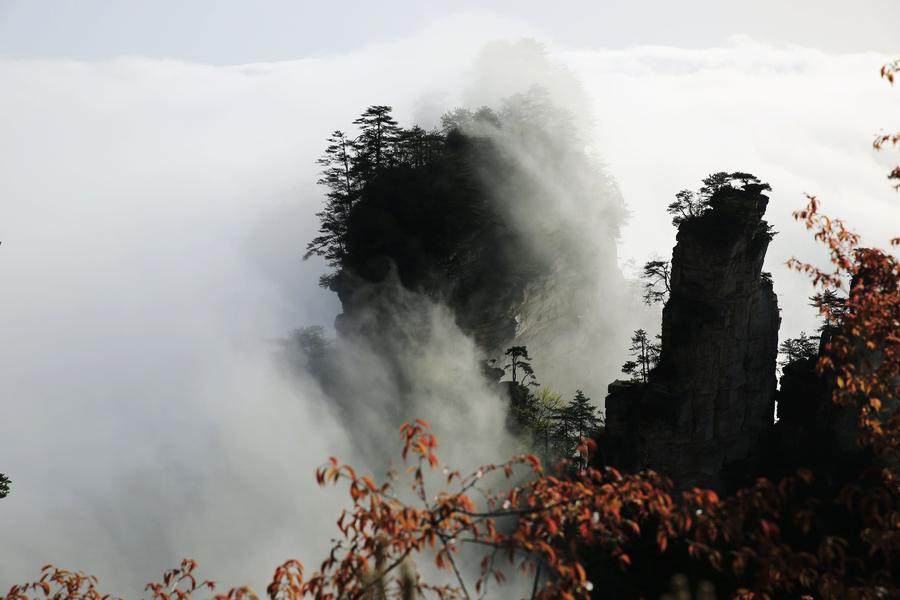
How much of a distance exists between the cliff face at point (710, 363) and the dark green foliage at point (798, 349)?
15.0 feet

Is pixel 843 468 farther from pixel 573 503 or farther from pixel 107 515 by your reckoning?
pixel 107 515

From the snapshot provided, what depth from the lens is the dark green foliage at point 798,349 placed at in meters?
46.8

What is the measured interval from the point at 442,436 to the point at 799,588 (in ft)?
90.6

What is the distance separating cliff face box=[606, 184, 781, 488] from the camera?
38.8 meters

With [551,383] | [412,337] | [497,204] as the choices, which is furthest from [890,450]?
[551,383]

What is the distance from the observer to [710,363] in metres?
40.9

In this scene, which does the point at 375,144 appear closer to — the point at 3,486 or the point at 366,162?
the point at 366,162

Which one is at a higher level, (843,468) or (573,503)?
(843,468)

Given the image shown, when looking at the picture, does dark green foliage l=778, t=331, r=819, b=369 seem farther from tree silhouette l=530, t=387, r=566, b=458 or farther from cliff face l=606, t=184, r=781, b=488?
tree silhouette l=530, t=387, r=566, b=458

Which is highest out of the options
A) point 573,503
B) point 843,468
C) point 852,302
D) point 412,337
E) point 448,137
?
point 448,137

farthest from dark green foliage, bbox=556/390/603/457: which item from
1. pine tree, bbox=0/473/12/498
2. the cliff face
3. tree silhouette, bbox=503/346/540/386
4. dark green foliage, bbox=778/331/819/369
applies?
pine tree, bbox=0/473/12/498

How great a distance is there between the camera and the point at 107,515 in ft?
257

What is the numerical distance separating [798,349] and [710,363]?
11.6 metres

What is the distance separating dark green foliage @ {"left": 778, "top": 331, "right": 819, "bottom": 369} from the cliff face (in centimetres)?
458
